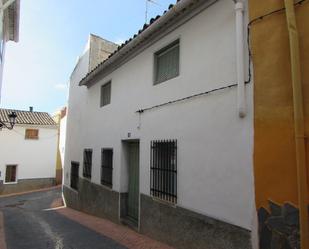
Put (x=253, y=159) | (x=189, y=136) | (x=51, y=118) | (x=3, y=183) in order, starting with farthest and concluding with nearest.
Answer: (x=51, y=118) → (x=3, y=183) → (x=189, y=136) → (x=253, y=159)

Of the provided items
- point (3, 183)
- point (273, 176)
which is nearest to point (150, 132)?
point (273, 176)

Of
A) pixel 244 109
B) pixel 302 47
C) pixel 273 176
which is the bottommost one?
pixel 273 176

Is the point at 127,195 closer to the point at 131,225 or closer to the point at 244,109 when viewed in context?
the point at 131,225

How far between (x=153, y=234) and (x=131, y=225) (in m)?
1.27

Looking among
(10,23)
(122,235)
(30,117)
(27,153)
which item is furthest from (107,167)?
(30,117)

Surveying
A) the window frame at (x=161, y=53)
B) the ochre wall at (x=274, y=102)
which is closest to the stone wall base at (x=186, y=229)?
the ochre wall at (x=274, y=102)

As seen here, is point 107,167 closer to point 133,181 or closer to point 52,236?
point 133,181

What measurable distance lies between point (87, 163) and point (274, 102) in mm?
8974

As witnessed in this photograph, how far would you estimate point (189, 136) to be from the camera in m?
Result: 5.45

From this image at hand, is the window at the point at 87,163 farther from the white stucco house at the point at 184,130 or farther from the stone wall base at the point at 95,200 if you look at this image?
the white stucco house at the point at 184,130

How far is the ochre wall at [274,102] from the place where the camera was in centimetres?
353

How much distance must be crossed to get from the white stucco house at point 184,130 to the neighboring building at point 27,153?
16609mm

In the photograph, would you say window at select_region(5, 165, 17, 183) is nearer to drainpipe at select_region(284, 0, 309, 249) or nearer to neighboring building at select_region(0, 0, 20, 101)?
neighboring building at select_region(0, 0, 20, 101)

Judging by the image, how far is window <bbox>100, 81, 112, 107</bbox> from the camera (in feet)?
32.4
